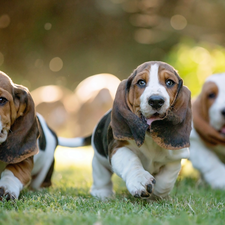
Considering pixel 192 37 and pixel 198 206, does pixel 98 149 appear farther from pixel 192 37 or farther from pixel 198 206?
pixel 192 37

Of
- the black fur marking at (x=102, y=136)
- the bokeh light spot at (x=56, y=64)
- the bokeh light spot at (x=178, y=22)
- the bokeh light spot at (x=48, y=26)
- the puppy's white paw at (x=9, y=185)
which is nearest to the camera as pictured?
the puppy's white paw at (x=9, y=185)

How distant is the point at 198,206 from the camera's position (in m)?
3.60

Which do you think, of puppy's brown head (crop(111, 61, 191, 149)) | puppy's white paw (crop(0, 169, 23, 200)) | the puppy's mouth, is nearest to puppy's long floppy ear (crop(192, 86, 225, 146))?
puppy's brown head (crop(111, 61, 191, 149))

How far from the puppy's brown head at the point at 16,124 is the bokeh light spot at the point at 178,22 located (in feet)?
40.9

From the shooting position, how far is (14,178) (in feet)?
12.6

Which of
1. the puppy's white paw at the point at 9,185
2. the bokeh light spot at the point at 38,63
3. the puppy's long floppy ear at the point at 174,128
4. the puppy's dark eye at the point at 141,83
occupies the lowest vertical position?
the bokeh light spot at the point at 38,63

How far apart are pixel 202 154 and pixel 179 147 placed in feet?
6.78

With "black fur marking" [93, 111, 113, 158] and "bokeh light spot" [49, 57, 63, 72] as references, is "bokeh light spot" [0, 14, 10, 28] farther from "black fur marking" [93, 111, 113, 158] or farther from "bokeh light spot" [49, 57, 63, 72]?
"black fur marking" [93, 111, 113, 158]

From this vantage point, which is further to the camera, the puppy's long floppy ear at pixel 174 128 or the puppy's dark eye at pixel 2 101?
the puppy's dark eye at pixel 2 101

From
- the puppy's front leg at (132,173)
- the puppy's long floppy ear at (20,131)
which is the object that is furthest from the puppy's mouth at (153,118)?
the puppy's long floppy ear at (20,131)

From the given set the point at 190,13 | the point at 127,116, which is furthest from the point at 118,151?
the point at 190,13

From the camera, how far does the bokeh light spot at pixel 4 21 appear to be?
12077mm

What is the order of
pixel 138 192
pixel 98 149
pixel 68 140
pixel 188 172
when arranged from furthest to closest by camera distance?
pixel 188 172 → pixel 68 140 → pixel 98 149 → pixel 138 192

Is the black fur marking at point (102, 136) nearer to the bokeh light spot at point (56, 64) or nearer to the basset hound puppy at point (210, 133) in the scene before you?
the basset hound puppy at point (210, 133)
